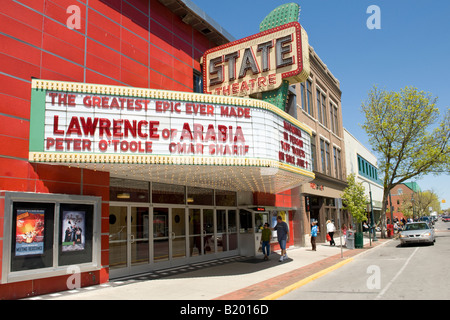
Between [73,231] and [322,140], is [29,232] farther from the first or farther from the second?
[322,140]

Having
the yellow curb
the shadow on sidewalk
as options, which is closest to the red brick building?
the shadow on sidewalk

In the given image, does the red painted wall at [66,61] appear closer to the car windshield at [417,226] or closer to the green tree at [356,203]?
the green tree at [356,203]

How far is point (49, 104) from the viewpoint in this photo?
31.5 feet

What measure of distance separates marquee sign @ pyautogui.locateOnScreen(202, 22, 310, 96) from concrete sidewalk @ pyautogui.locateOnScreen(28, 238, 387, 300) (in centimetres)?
699

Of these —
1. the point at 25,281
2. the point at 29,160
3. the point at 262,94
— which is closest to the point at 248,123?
the point at 262,94

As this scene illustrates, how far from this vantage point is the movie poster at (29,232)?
29.9 ft

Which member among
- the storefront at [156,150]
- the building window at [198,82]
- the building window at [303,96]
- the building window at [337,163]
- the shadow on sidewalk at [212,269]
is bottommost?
the shadow on sidewalk at [212,269]

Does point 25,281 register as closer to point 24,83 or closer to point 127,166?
point 127,166

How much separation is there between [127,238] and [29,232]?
144 inches

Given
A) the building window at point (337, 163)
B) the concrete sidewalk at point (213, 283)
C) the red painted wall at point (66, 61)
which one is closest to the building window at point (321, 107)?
the building window at point (337, 163)

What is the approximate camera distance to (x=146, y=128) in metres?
10.3

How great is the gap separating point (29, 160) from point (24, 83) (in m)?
2.03

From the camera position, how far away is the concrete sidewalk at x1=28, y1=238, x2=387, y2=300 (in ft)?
30.1

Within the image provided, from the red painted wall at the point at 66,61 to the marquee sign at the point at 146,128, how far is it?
49cm
